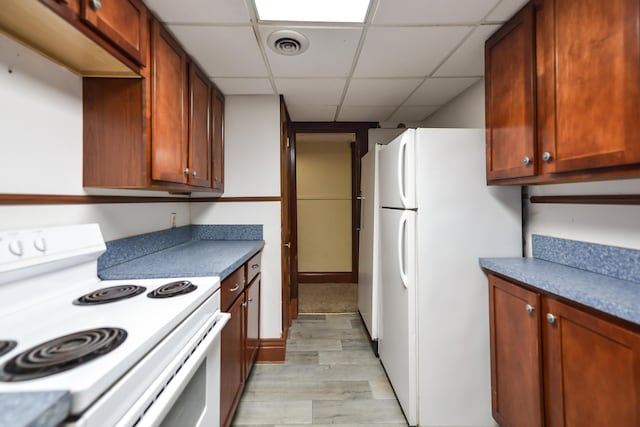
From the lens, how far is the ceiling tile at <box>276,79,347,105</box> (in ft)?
6.83

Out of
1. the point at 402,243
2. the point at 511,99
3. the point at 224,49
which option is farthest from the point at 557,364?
the point at 224,49

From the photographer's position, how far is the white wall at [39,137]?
970mm

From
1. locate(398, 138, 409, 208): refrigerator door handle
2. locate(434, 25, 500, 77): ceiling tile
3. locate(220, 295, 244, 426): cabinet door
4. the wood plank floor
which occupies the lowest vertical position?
the wood plank floor

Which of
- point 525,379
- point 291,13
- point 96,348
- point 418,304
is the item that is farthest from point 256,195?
point 525,379

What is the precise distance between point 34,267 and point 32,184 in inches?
13.4

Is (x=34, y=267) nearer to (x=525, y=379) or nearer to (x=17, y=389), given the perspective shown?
(x=17, y=389)

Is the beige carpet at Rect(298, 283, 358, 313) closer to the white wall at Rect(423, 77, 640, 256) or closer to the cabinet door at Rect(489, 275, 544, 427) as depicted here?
the cabinet door at Rect(489, 275, 544, 427)

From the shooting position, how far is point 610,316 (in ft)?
2.96

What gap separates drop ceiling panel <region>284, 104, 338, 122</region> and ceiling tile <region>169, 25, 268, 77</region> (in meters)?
0.63

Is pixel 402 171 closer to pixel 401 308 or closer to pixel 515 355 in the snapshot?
pixel 401 308

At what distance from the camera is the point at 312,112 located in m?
2.84

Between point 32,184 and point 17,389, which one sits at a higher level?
point 32,184

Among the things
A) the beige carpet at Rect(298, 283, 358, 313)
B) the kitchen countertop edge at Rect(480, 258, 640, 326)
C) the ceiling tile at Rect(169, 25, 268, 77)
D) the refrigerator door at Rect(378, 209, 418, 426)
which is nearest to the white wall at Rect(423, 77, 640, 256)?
the kitchen countertop edge at Rect(480, 258, 640, 326)

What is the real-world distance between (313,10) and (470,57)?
1065 mm
